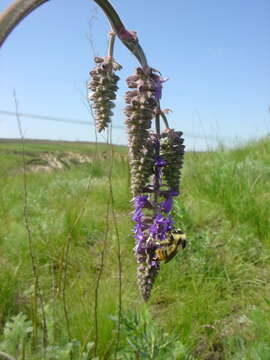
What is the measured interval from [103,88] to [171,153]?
267mm

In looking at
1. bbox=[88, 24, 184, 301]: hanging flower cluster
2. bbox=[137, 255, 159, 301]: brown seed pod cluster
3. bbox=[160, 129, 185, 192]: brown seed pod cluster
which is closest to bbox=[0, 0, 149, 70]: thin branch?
bbox=[88, 24, 184, 301]: hanging flower cluster

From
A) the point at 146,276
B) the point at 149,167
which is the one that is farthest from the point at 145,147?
the point at 146,276

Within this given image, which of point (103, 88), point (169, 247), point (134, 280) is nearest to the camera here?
point (103, 88)

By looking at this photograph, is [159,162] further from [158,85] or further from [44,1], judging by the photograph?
[44,1]

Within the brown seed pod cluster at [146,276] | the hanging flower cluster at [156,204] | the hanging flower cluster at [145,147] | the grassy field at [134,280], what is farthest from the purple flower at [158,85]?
the grassy field at [134,280]

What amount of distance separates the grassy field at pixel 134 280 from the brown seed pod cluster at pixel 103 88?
1.03 metres

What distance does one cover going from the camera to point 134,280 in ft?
10.2

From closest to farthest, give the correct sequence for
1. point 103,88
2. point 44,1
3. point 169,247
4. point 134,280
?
point 44,1 < point 103,88 < point 169,247 < point 134,280

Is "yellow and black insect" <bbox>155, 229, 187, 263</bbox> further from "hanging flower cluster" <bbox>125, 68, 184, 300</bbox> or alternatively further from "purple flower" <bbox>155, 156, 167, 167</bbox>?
"purple flower" <bbox>155, 156, 167, 167</bbox>

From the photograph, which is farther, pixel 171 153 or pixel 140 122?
pixel 171 153

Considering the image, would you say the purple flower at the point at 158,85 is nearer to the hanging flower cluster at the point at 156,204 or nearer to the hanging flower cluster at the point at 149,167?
the hanging flower cluster at the point at 149,167

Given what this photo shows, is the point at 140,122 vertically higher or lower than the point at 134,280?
higher

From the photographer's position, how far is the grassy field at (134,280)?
2018 mm

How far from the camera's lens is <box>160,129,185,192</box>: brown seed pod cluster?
96 cm
